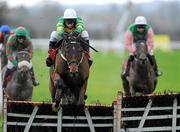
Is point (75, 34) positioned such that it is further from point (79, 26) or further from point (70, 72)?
point (70, 72)

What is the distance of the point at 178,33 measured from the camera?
94.9 metres

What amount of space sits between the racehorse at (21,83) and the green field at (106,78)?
1.23ft

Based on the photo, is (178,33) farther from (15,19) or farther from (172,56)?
(172,56)

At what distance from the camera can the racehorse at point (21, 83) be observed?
13.9 m

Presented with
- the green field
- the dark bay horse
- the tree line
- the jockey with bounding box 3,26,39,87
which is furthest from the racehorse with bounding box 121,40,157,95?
the tree line

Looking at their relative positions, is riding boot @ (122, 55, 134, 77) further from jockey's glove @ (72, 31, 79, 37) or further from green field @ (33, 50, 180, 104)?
jockey's glove @ (72, 31, 79, 37)

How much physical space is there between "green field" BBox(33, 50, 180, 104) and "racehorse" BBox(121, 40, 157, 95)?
943 millimetres

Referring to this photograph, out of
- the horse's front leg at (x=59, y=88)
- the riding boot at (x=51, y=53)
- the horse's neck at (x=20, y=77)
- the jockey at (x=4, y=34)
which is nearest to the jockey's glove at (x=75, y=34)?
the riding boot at (x=51, y=53)

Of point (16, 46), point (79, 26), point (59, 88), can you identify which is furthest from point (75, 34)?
point (16, 46)

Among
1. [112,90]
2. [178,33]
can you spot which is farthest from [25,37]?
[178,33]

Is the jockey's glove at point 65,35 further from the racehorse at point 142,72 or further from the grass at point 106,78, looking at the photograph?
the racehorse at point 142,72

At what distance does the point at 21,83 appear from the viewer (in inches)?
553

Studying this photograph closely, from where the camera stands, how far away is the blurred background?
2697 cm

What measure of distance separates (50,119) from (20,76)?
361 cm
